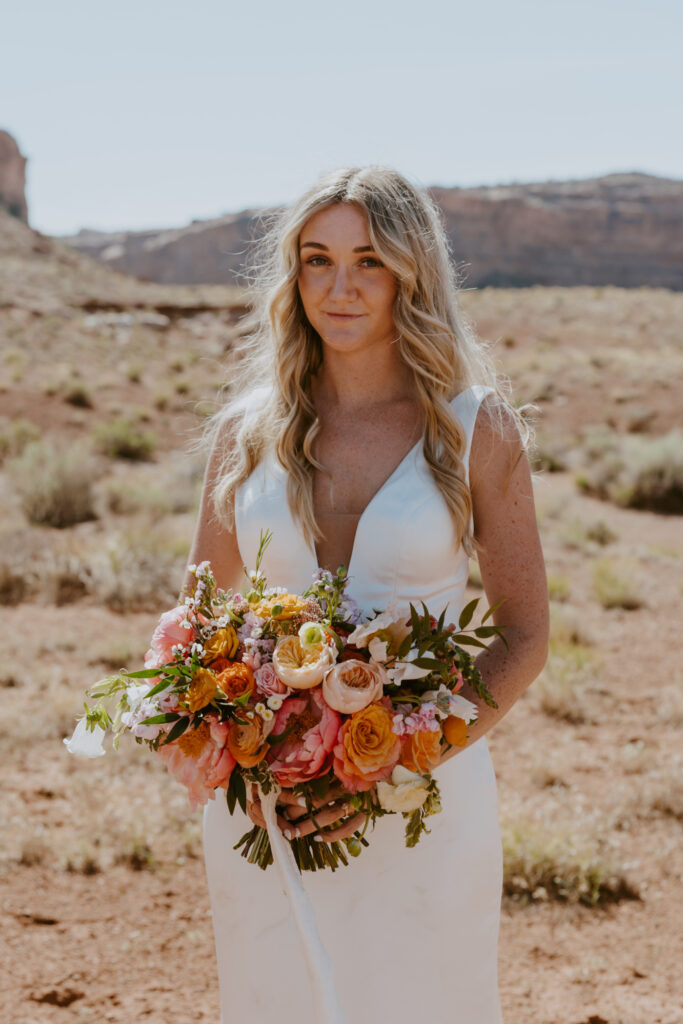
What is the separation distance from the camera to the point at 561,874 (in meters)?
4.42

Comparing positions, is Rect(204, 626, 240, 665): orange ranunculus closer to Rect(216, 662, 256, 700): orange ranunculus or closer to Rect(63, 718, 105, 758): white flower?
Rect(216, 662, 256, 700): orange ranunculus

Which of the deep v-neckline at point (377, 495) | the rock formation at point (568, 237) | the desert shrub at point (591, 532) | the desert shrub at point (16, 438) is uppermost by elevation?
the rock formation at point (568, 237)

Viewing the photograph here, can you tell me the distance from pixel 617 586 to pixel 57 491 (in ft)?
22.5

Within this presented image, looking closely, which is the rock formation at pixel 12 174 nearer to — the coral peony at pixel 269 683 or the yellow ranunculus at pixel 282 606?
the yellow ranunculus at pixel 282 606

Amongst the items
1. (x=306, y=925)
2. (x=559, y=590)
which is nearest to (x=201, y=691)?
(x=306, y=925)

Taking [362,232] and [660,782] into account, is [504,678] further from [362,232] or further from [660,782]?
[660,782]

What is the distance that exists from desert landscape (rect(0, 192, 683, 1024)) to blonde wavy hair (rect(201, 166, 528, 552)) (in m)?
0.26

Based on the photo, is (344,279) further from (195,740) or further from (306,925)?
(306,925)

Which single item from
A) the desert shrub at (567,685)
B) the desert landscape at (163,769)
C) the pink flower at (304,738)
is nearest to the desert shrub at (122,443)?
the desert landscape at (163,769)

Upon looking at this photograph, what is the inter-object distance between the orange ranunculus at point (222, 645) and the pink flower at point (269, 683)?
0.27 ft

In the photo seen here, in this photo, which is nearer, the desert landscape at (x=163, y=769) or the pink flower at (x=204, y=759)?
the pink flower at (x=204, y=759)

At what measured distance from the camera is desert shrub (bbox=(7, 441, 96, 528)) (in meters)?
11.4

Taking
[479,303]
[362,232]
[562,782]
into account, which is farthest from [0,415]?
[479,303]

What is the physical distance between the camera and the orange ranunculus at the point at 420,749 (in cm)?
174
